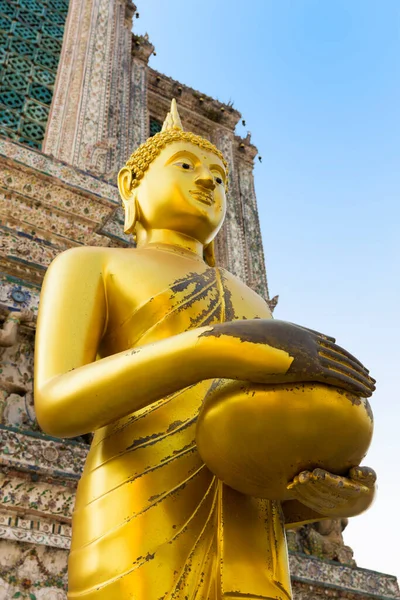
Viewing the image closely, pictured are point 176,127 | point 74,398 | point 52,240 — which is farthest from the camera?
point 52,240

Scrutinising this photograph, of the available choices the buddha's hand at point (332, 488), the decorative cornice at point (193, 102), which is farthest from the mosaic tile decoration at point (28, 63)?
the buddha's hand at point (332, 488)

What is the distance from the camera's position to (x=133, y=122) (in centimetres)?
547

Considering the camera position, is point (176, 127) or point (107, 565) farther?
point (176, 127)

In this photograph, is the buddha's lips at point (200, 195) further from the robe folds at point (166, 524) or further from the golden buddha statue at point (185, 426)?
the robe folds at point (166, 524)

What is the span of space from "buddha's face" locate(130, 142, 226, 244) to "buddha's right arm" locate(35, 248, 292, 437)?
1.22 feet

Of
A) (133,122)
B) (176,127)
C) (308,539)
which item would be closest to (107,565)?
(176,127)

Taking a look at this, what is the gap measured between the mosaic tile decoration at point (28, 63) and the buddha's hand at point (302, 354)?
11.6 feet

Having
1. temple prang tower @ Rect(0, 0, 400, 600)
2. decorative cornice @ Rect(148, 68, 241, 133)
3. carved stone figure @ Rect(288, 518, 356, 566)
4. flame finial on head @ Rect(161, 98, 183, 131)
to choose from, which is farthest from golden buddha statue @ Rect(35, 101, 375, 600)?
decorative cornice @ Rect(148, 68, 241, 133)

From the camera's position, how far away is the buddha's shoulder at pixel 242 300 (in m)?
1.30

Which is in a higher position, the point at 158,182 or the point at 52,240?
the point at 52,240

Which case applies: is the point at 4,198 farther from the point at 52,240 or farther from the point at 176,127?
the point at 176,127

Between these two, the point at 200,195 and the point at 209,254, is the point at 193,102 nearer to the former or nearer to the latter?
the point at 209,254

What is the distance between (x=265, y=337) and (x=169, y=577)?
387 mm

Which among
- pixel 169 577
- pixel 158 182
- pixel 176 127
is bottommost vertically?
pixel 169 577
